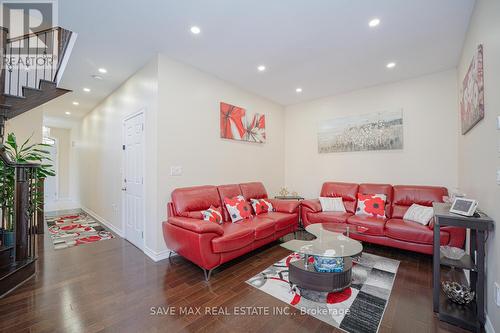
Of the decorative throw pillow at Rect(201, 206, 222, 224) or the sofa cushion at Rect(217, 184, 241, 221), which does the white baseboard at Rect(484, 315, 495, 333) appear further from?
the sofa cushion at Rect(217, 184, 241, 221)

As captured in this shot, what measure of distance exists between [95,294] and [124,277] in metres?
0.34

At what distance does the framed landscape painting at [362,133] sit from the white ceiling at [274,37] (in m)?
0.66

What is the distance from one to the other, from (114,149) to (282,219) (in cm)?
342

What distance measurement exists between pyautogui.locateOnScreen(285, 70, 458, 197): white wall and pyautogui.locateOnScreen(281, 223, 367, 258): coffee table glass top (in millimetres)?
1722

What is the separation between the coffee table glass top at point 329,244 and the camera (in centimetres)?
203

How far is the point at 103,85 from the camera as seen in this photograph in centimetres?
393

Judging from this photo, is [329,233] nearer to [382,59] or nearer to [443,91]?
[382,59]

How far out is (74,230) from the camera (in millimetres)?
4156

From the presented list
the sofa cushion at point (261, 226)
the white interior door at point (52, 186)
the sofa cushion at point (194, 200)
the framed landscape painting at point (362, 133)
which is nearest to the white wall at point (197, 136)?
the sofa cushion at point (194, 200)

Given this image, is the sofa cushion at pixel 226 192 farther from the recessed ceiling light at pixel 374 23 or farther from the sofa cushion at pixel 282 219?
the recessed ceiling light at pixel 374 23

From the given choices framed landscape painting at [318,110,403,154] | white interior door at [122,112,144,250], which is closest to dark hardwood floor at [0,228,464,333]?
white interior door at [122,112,144,250]

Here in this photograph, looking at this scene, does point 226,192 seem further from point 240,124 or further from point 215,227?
point 240,124

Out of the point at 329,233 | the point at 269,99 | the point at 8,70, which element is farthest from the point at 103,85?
the point at 329,233

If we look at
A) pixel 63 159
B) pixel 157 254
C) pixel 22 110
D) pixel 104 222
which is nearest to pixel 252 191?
pixel 157 254
